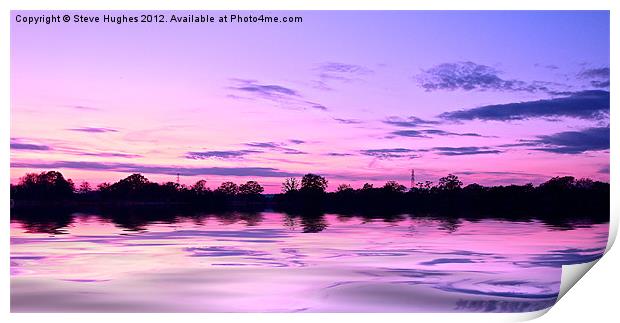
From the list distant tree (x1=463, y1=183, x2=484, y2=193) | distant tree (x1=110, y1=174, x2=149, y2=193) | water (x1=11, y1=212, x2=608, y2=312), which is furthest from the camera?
distant tree (x1=463, y1=183, x2=484, y2=193)

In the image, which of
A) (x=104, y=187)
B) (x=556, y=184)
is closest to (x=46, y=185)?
(x=104, y=187)

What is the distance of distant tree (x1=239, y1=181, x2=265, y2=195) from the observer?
533cm

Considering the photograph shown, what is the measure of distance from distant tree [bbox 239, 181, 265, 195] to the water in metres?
0.16

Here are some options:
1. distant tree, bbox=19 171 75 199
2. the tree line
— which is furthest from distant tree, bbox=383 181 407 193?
distant tree, bbox=19 171 75 199

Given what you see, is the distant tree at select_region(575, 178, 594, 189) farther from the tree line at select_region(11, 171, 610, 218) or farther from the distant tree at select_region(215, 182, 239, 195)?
the distant tree at select_region(215, 182, 239, 195)

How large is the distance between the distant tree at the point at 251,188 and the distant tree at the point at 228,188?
0.10ft

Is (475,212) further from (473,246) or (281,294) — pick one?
(281,294)

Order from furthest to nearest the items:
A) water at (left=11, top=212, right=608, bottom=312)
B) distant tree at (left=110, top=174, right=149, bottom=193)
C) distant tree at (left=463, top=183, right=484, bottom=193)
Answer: distant tree at (left=463, top=183, right=484, bottom=193) → distant tree at (left=110, top=174, right=149, bottom=193) → water at (left=11, top=212, right=608, bottom=312)

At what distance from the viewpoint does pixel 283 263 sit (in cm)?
511

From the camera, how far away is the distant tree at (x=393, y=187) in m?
5.36

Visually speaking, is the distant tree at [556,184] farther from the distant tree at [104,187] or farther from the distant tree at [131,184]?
the distant tree at [104,187]

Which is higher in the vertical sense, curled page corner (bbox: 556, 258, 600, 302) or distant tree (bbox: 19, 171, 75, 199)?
distant tree (bbox: 19, 171, 75, 199)

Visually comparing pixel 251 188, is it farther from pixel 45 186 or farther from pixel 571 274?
pixel 571 274
